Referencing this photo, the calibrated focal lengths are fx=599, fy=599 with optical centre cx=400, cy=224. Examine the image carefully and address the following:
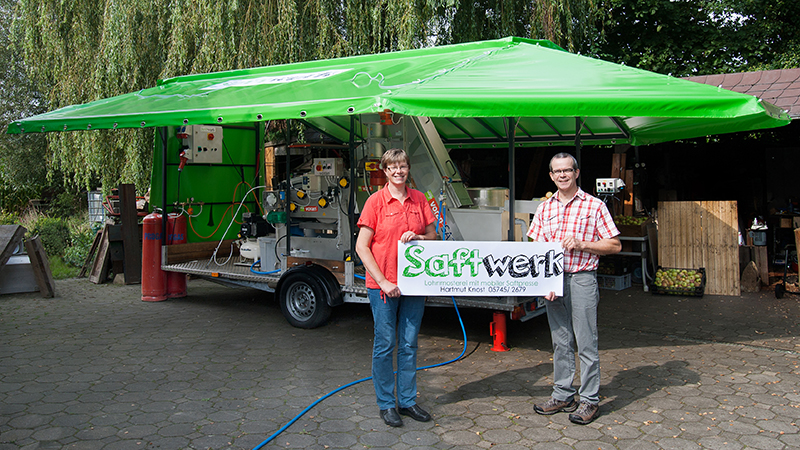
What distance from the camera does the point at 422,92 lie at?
16.5 feet

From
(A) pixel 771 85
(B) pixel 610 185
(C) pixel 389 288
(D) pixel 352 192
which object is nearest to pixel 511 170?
(D) pixel 352 192

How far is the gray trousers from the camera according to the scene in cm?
414

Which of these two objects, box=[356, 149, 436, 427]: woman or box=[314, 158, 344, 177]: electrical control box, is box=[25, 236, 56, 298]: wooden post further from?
box=[356, 149, 436, 427]: woman

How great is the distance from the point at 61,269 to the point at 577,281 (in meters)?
10.7

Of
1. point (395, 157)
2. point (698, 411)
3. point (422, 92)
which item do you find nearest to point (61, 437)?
point (395, 157)

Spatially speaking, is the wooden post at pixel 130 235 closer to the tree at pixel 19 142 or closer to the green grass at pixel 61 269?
the green grass at pixel 61 269

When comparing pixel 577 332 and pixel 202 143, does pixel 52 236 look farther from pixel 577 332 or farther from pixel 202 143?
pixel 577 332

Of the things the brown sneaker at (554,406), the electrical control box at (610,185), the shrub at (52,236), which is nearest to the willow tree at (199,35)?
the shrub at (52,236)

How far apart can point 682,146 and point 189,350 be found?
10466 mm

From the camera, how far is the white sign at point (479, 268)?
4.23 meters

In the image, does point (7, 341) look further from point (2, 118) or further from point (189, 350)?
point (2, 118)

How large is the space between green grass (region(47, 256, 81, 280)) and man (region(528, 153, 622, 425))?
983 centimetres

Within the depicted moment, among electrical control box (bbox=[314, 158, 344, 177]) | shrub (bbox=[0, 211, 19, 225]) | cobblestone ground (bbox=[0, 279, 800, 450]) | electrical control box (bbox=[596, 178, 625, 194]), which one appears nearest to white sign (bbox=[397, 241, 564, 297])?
cobblestone ground (bbox=[0, 279, 800, 450])

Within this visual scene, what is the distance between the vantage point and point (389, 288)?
4012 mm
